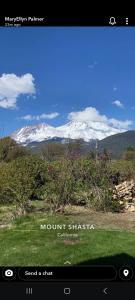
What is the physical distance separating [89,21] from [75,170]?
26.8 ft

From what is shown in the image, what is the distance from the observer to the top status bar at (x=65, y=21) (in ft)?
13.4

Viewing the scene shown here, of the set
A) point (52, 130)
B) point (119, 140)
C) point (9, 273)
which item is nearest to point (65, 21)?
point (52, 130)

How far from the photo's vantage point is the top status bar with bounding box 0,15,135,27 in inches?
161

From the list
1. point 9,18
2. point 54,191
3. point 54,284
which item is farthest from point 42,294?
point 54,191

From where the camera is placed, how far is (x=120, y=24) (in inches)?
163

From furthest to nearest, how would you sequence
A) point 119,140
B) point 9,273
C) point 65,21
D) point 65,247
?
point 119,140
point 65,247
point 65,21
point 9,273

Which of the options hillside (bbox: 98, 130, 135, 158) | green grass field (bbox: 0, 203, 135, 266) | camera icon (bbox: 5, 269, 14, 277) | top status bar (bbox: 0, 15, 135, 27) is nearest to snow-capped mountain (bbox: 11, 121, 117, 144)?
hillside (bbox: 98, 130, 135, 158)

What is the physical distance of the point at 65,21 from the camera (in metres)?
4.15

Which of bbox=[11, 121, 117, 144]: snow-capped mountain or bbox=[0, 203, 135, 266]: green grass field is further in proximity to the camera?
bbox=[11, 121, 117, 144]: snow-capped mountain

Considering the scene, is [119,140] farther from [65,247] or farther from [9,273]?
[9,273]

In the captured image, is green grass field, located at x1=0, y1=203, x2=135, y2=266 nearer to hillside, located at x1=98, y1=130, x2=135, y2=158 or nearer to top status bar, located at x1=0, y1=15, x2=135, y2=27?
hillside, located at x1=98, y1=130, x2=135, y2=158

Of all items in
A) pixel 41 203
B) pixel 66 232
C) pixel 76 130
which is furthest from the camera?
pixel 41 203

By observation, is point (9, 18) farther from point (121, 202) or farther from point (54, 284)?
point (121, 202)

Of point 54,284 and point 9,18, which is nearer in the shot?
point 54,284
